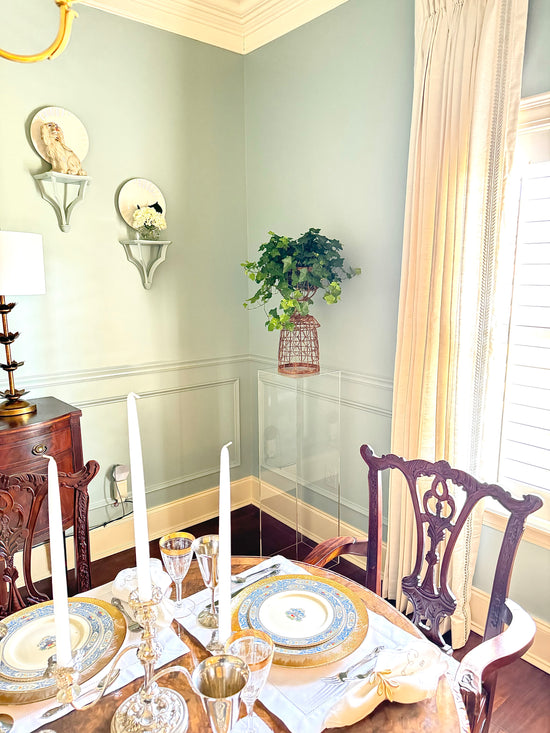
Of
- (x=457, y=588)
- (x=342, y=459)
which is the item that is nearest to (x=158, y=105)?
(x=342, y=459)

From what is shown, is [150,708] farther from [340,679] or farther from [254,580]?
[254,580]

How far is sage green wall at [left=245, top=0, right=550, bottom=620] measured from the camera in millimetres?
2299

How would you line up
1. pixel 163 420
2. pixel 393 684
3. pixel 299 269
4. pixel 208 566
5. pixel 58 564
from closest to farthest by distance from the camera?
pixel 58 564, pixel 393 684, pixel 208 566, pixel 299 269, pixel 163 420

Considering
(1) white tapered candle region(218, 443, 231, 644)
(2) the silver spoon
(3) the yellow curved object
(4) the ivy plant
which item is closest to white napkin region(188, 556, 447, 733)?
(1) white tapered candle region(218, 443, 231, 644)

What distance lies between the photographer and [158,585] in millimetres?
1187

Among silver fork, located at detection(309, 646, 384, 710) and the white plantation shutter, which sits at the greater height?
the white plantation shutter

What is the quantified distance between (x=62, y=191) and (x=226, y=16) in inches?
55.5

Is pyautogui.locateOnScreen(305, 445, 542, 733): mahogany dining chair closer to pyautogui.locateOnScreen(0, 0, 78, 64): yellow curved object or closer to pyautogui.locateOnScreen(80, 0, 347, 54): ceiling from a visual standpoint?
pyautogui.locateOnScreen(0, 0, 78, 64): yellow curved object

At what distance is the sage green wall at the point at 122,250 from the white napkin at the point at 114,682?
1.73 metres

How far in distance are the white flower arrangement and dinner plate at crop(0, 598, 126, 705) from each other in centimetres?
197

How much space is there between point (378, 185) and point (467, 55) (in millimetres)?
661

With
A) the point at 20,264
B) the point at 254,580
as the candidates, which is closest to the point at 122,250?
the point at 20,264

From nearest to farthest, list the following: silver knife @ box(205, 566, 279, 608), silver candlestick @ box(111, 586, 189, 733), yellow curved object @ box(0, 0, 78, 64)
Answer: silver candlestick @ box(111, 586, 189, 733) < yellow curved object @ box(0, 0, 78, 64) < silver knife @ box(205, 566, 279, 608)

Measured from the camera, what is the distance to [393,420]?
233 cm
